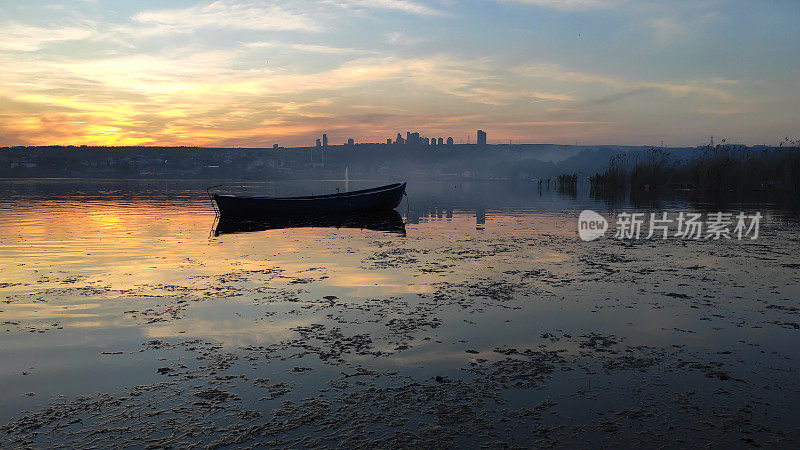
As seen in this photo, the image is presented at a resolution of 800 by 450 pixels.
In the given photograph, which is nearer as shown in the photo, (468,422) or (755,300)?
(468,422)

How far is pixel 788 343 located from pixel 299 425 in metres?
7.53

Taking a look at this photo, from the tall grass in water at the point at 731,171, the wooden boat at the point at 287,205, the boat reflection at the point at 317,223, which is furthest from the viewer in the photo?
the tall grass in water at the point at 731,171

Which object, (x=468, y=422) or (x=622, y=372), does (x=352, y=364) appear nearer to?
(x=468, y=422)

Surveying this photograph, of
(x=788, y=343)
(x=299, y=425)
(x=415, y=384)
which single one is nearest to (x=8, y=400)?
(x=299, y=425)

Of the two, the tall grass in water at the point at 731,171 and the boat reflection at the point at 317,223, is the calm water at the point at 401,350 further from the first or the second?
the tall grass in water at the point at 731,171

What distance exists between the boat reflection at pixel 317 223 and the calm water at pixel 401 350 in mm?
9977

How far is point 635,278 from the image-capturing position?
1382 centimetres

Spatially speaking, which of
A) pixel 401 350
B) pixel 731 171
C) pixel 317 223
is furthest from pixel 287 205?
pixel 731 171

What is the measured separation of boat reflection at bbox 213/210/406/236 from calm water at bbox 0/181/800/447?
998cm

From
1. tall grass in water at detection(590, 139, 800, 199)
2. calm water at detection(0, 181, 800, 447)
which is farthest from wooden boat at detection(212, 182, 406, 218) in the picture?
tall grass in water at detection(590, 139, 800, 199)

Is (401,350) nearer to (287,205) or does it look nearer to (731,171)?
(287,205)

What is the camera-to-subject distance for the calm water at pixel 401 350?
5.77 meters

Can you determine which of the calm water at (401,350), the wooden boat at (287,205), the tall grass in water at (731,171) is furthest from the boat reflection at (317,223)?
the tall grass in water at (731,171)

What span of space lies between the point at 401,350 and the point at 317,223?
22769 millimetres
